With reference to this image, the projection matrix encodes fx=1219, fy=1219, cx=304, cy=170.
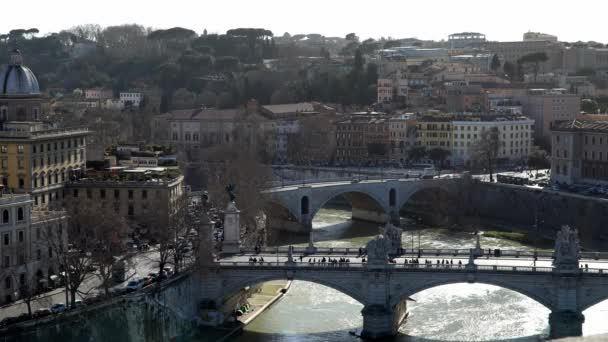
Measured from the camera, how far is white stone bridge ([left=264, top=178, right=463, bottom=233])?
58281mm

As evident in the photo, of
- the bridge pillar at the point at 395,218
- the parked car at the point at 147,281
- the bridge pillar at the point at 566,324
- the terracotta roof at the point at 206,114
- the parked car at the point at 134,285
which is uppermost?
the terracotta roof at the point at 206,114

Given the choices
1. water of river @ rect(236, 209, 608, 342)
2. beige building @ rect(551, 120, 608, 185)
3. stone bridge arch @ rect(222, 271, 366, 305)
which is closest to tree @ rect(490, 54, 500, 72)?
beige building @ rect(551, 120, 608, 185)

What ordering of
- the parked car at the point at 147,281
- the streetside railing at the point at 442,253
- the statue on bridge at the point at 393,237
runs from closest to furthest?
the parked car at the point at 147,281 → the streetside railing at the point at 442,253 → the statue on bridge at the point at 393,237

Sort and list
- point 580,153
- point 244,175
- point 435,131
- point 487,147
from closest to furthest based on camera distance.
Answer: point 244,175, point 580,153, point 487,147, point 435,131

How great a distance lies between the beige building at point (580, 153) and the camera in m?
61.5

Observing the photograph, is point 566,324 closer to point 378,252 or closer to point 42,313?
point 378,252

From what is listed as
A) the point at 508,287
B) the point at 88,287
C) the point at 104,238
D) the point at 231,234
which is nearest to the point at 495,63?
the point at 231,234

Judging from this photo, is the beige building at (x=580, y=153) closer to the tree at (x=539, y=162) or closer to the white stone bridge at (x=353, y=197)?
the white stone bridge at (x=353, y=197)

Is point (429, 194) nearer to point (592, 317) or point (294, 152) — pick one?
point (294, 152)

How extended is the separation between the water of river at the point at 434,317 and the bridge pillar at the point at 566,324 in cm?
52

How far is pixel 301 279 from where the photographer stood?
119ft

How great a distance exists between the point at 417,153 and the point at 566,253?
44230mm

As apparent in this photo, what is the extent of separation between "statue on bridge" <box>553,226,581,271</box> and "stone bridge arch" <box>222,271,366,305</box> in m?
5.72

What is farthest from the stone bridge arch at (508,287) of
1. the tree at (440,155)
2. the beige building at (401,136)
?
the beige building at (401,136)
